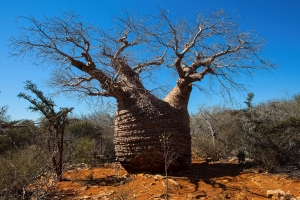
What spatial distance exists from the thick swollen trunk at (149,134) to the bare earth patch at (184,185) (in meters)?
0.27

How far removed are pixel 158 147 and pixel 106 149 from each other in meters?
4.80

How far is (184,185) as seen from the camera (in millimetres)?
4199

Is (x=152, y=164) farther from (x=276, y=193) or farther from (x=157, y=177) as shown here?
(x=276, y=193)

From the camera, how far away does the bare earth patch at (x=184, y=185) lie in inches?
144

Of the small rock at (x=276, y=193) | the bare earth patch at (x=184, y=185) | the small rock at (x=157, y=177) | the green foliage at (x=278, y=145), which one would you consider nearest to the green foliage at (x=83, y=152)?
the bare earth patch at (x=184, y=185)

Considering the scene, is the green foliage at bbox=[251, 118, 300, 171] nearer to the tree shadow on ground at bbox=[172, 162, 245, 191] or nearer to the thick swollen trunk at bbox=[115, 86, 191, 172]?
the tree shadow on ground at bbox=[172, 162, 245, 191]

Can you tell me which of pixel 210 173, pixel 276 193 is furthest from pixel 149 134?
pixel 276 193

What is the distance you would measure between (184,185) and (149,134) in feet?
4.10

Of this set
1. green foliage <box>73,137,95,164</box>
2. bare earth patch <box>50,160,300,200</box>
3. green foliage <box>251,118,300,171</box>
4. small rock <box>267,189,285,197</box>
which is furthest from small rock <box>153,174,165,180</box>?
green foliage <box>73,137,95,164</box>

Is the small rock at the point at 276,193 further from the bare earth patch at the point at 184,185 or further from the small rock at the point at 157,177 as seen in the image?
the small rock at the point at 157,177

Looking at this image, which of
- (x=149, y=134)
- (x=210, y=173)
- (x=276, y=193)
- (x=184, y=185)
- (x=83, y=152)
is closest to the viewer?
(x=276, y=193)

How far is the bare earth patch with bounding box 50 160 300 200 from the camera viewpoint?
3.66 meters

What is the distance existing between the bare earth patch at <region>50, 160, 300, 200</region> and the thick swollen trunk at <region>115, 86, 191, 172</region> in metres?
0.27

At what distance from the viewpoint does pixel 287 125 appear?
18.5 ft
